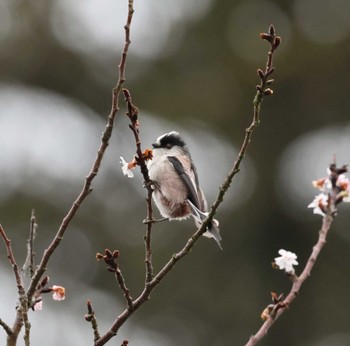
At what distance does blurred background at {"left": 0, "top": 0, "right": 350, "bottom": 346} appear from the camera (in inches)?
573

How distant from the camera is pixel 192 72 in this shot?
1627 centimetres

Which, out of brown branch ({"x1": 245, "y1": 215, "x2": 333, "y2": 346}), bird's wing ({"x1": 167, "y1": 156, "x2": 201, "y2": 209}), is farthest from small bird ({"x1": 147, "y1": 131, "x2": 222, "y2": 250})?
brown branch ({"x1": 245, "y1": 215, "x2": 333, "y2": 346})

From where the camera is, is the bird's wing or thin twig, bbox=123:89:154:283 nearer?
thin twig, bbox=123:89:154:283

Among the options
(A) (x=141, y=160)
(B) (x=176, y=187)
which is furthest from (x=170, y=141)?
(A) (x=141, y=160)

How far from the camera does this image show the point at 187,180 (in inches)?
195

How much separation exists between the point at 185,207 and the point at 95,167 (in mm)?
1721

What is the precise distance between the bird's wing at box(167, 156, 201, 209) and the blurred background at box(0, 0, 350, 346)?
29.0 ft

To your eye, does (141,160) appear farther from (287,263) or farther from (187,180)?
(187,180)

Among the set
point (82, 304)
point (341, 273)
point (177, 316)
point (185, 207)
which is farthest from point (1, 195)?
point (185, 207)

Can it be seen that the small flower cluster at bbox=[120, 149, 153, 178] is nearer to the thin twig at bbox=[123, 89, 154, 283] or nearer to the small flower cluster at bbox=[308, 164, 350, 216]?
the thin twig at bbox=[123, 89, 154, 283]

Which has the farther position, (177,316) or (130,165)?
(177,316)

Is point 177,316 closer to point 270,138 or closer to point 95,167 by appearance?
point 270,138

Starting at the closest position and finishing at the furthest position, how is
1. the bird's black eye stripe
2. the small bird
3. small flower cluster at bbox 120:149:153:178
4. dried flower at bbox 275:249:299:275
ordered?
dried flower at bbox 275:249:299:275 → small flower cluster at bbox 120:149:153:178 → the small bird → the bird's black eye stripe

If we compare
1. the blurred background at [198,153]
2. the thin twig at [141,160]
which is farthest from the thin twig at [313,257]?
the blurred background at [198,153]
